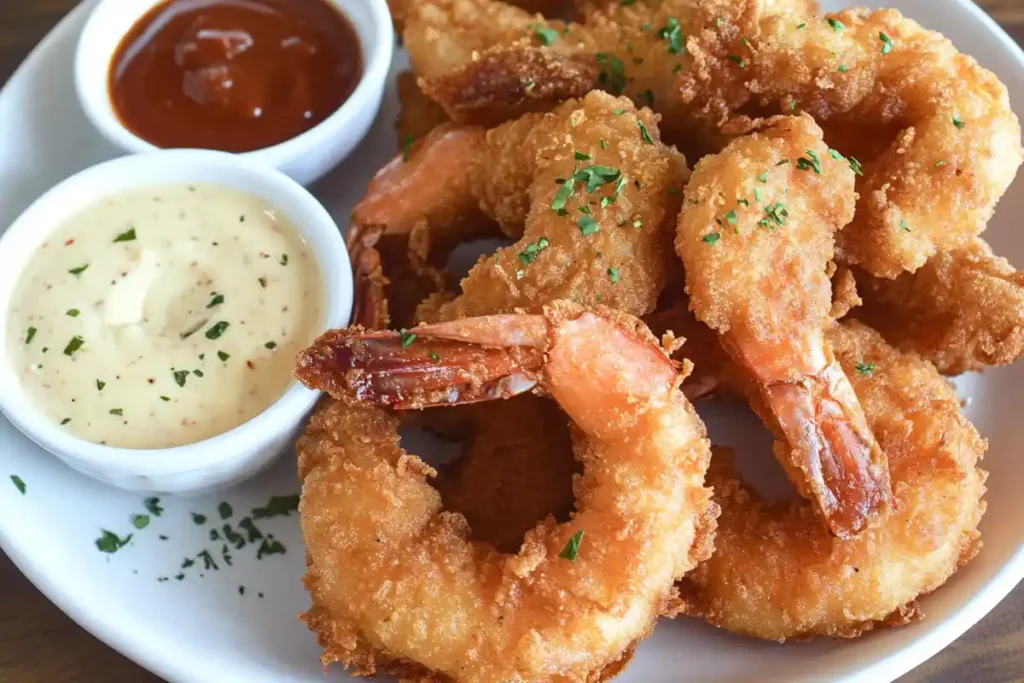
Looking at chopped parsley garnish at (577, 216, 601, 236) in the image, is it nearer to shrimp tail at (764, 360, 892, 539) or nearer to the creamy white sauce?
shrimp tail at (764, 360, 892, 539)

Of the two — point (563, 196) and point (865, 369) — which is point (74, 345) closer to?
point (563, 196)

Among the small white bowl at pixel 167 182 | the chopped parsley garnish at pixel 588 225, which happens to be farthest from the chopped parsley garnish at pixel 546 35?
the small white bowl at pixel 167 182

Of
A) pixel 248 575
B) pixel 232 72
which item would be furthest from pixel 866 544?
pixel 232 72

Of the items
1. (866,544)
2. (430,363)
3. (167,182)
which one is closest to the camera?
(430,363)

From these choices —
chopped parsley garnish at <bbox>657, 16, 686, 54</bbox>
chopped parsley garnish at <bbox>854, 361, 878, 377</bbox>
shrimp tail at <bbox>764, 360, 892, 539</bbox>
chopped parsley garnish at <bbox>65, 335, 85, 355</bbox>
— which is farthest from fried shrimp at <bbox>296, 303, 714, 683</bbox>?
chopped parsley garnish at <bbox>657, 16, 686, 54</bbox>

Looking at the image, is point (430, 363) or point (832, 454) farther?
point (832, 454)
